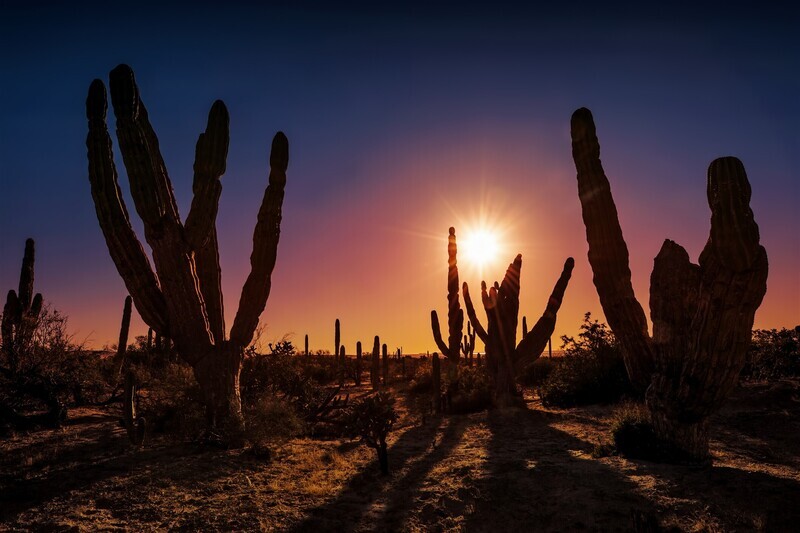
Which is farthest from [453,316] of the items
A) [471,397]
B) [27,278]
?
[27,278]

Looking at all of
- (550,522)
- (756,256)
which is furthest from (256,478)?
(756,256)

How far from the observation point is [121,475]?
782 cm

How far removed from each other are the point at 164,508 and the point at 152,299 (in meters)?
4.44

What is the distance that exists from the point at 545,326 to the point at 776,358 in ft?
25.2

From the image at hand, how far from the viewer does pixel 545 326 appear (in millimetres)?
17328

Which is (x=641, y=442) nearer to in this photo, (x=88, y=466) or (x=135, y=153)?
(x=88, y=466)

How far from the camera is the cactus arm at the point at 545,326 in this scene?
17234mm

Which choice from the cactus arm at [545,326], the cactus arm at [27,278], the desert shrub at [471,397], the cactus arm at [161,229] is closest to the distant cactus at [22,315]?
the cactus arm at [27,278]

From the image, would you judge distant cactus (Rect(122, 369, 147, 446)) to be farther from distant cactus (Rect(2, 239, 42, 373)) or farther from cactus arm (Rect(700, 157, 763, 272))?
cactus arm (Rect(700, 157, 763, 272))

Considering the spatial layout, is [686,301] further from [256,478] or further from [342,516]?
[256,478]

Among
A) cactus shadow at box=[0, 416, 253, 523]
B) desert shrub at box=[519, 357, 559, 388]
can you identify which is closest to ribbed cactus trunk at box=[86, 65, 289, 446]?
cactus shadow at box=[0, 416, 253, 523]

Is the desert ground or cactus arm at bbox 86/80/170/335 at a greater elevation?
cactus arm at bbox 86/80/170/335

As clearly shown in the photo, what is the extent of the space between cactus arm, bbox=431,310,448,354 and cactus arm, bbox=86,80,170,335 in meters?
13.3

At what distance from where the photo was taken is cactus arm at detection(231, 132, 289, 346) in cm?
1170
